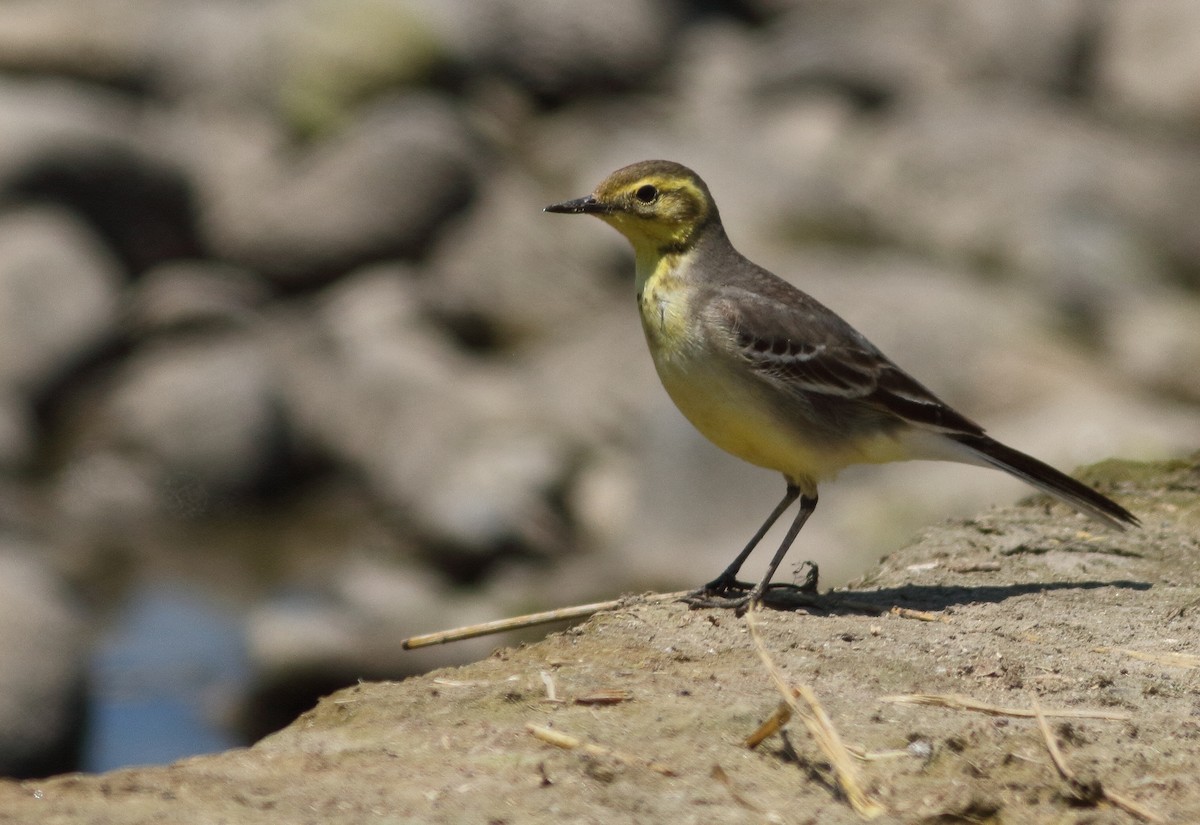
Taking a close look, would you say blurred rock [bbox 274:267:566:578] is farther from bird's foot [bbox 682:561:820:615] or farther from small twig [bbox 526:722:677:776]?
small twig [bbox 526:722:677:776]

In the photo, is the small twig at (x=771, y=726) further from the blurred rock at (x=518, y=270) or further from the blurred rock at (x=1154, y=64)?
the blurred rock at (x=1154, y=64)

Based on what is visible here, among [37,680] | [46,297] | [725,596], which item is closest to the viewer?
[725,596]

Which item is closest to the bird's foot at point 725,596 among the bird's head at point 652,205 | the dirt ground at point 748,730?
the dirt ground at point 748,730

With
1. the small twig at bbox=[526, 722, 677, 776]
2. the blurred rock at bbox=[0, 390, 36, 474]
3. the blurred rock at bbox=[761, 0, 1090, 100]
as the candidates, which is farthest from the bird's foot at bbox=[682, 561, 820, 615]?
the blurred rock at bbox=[761, 0, 1090, 100]

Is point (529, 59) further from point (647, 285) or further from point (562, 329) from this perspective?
point (647, 285)

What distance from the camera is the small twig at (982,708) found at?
546 cm

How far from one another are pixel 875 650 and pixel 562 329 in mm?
15056

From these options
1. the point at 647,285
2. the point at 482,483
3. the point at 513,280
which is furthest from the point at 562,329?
the point at 647,285

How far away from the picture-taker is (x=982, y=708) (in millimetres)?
5461

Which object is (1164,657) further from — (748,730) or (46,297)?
(46,297)

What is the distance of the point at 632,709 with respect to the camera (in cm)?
535

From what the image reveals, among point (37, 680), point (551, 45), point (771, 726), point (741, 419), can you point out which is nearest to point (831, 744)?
point (771, 726)

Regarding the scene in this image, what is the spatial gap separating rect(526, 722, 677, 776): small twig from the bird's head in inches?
119

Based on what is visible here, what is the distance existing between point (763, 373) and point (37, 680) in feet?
23.4
